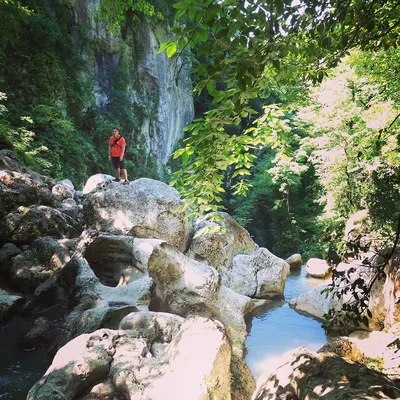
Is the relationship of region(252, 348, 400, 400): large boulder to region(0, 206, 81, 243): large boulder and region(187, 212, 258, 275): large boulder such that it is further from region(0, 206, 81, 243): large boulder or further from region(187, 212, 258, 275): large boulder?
region(0, 206, 81, 243): large boulder

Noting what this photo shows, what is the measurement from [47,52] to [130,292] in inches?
570

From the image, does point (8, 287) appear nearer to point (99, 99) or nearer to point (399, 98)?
point (399, 98)

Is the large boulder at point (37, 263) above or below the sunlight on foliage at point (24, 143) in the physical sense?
below

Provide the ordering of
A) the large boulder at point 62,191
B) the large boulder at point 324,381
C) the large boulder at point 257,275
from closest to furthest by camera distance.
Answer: the large boulder at point 324,381 → the large boulder at point 257,275 → the large boulder at point 62,191

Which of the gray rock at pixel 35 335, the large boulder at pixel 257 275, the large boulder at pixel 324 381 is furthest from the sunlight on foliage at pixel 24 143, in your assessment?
the large boulder at pixel 324 381

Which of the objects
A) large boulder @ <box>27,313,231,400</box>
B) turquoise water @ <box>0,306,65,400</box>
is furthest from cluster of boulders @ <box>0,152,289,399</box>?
turquoise water @ <box>0,306,65,400</box>

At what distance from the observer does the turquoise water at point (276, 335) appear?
7.93m

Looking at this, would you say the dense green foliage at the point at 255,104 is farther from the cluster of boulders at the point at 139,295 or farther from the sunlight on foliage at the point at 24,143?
the cluster of boulders at the point at 139,295

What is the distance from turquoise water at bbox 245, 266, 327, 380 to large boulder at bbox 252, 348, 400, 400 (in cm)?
452

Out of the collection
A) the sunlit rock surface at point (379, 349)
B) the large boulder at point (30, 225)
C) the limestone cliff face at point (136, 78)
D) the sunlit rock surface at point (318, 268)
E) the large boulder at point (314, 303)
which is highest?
the limestone cliff face at point (136, 78)

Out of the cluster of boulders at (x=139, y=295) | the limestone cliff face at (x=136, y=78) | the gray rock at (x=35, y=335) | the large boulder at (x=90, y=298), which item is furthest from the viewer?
the limestone cliff face at (x=136, y=78)

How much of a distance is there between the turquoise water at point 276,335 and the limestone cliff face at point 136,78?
1424 centimetres

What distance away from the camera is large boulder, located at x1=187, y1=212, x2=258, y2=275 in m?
11.0

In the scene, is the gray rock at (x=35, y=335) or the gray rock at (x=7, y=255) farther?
the gray rock at (x=7, y=255)
